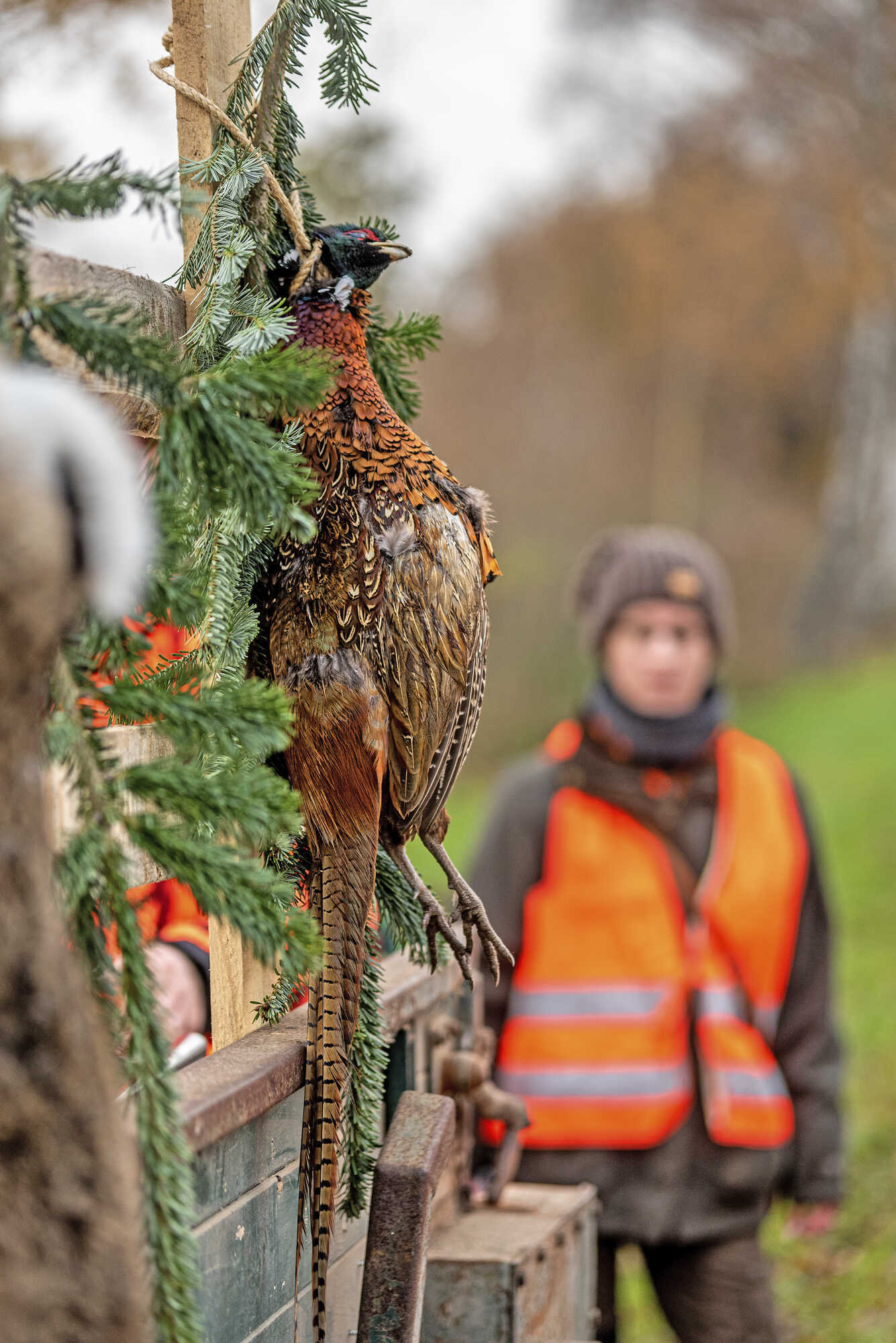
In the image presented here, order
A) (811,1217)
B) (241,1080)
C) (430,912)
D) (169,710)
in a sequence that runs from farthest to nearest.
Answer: (811,1217)
(430,912)
(241,1080)
(169,710)

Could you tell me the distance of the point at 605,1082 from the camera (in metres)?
2.88

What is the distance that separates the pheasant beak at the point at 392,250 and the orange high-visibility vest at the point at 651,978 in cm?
205

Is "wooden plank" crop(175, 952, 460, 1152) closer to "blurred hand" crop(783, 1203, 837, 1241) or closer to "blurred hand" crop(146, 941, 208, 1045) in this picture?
"blurred hand" crop(146, 941, 208, 1045)

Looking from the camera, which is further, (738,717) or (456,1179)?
(738,717)

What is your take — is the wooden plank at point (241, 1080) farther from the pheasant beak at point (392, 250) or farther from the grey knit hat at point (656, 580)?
the grey knit hat at point (656, 580)

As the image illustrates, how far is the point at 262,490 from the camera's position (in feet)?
2.73

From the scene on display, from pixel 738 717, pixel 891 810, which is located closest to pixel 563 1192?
pixel 891 810

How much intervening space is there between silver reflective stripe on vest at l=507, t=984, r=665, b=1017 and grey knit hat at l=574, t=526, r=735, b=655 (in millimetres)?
944

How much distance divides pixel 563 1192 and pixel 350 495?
141cm

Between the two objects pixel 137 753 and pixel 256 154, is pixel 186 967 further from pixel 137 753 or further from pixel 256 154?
pixel 256 154

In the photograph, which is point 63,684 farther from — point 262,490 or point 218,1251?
point 218,1251

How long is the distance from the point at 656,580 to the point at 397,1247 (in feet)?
7.42

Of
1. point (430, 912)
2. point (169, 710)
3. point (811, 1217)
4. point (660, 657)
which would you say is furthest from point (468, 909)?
point (811, 1217)

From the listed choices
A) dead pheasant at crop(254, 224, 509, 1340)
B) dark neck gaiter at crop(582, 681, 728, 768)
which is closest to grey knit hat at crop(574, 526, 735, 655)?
dark neck gaiter at crop(582, 681, 728, 768)
